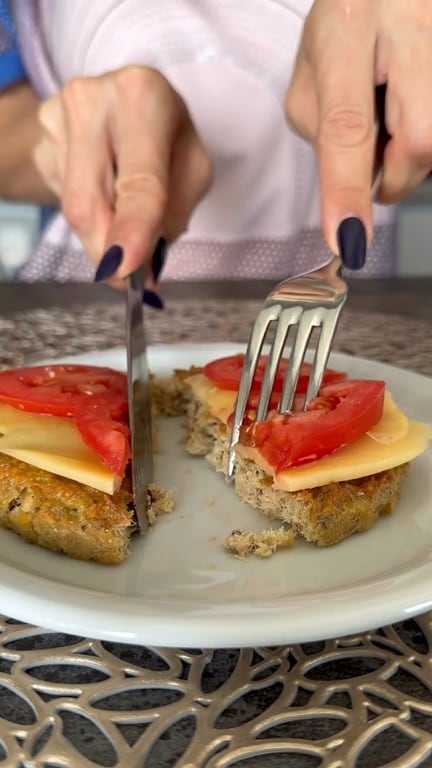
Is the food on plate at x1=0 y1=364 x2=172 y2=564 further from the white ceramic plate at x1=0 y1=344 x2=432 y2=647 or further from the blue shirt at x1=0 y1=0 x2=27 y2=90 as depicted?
the blue shirt at x1=0 y1=0 x2=27 y2=90

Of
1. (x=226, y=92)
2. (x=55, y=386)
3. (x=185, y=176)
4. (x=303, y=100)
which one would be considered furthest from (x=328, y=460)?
(x=226, y=92)

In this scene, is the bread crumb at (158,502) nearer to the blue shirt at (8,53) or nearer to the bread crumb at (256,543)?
the bread crumb at (256,543)

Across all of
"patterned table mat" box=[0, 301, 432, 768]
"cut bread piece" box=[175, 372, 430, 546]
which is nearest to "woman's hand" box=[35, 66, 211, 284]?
"cut bread piece" box=[175, 372, 430, 546]

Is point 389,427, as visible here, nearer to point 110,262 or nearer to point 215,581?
point 215,581

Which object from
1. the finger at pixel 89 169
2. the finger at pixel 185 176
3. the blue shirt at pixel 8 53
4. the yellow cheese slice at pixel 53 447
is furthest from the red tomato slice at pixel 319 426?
the blue shirt at pixel 8 53

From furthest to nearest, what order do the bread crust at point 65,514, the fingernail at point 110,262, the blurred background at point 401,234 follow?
1. the blurred background at point 401,234
2. the fingernail at point 110,262
3. the bread crust at point 65,514

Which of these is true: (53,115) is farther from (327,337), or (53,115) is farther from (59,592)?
(59,592)

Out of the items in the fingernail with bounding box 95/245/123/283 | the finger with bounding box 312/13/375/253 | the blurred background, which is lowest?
the blurred background
